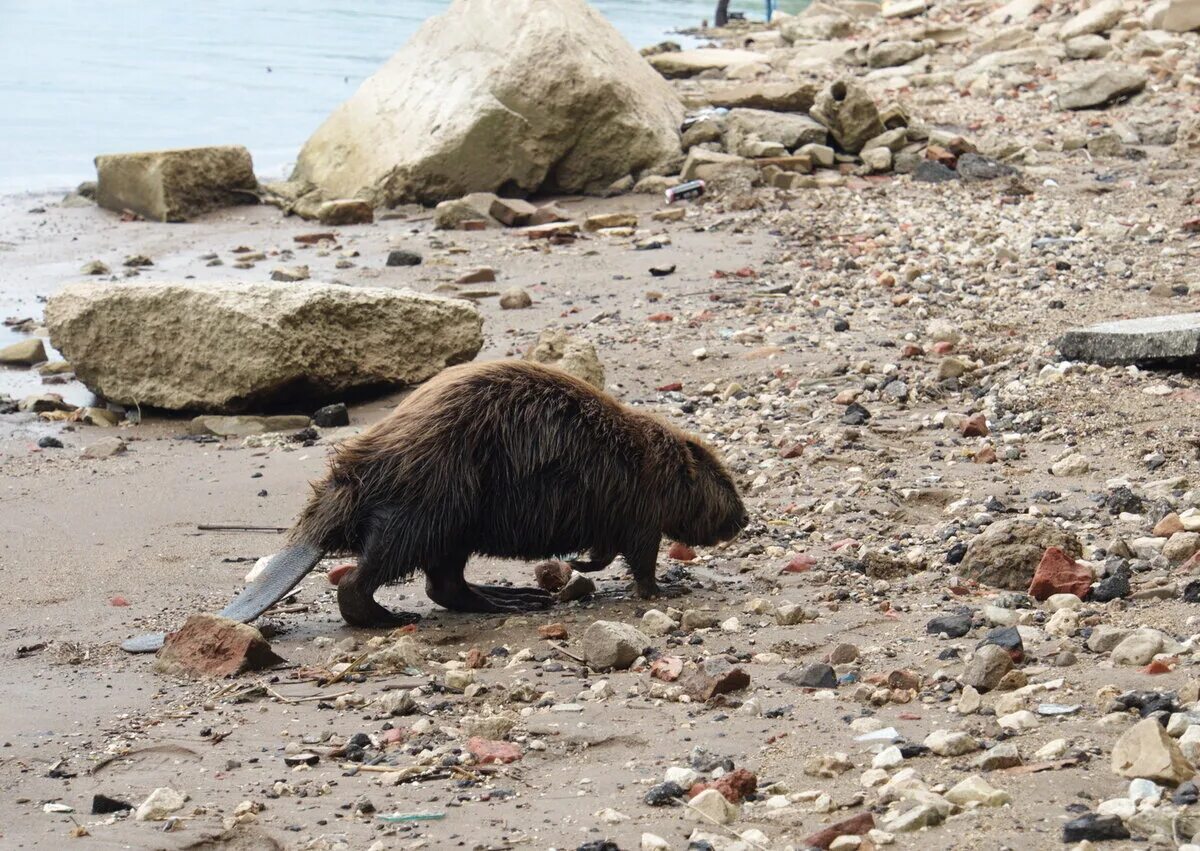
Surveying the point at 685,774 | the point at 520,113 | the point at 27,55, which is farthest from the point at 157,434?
the point at 27,55

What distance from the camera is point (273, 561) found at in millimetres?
5219

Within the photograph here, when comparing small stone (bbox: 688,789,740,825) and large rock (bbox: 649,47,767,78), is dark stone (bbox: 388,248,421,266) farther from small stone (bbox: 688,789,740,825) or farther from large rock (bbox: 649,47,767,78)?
large rock (bbox: 649,47,767,78)

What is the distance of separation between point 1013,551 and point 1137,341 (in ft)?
7.92

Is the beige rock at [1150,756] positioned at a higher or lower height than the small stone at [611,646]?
higher

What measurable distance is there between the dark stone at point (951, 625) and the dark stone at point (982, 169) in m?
8.52

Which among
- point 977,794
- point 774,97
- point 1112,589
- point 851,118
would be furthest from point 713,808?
point 774,97

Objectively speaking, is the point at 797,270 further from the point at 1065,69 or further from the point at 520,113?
the point at 1065,69

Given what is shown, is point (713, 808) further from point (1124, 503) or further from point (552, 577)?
point (1124, 503)

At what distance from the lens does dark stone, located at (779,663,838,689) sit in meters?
4.23

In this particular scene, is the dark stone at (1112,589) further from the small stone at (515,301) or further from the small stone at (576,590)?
the small stone at (515,301)

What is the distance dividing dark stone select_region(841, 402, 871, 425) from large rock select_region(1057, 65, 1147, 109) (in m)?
9.03

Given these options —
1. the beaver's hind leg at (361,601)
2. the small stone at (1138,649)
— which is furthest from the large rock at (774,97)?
the small stone at (1138,649)

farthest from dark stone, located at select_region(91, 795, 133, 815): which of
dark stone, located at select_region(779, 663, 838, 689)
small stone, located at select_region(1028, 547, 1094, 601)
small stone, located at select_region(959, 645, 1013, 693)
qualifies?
small stone, located at select_region(1028, 547, 1094, 601)

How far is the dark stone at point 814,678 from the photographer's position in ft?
13.9
